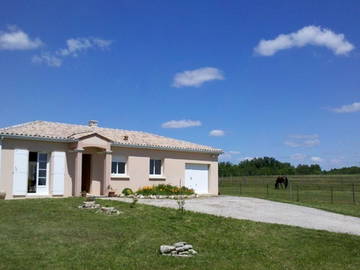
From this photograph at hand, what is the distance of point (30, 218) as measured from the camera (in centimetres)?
1448

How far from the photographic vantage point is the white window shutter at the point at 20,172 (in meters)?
21.1

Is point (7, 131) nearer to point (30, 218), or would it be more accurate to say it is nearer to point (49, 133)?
point (49, 133)

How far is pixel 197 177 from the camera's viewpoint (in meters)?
30.3

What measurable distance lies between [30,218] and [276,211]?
11.4 m

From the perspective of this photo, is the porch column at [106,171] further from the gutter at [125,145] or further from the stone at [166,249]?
the stone at [166,249]

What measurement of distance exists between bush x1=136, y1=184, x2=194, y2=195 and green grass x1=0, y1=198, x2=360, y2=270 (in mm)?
8537

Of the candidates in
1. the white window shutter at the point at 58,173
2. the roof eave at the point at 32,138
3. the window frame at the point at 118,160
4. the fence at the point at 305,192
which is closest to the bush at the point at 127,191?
the window frame at the point at 118,160

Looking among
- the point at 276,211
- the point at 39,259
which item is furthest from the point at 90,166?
the point at 39,259

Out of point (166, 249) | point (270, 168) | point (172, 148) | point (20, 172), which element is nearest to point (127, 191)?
point (172, 148)

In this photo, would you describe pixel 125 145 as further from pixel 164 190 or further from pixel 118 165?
pixel 164 190

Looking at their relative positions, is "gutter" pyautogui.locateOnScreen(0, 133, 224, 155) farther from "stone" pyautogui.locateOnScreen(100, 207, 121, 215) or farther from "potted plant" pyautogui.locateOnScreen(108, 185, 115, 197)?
"stone" pyautogui.locateOnScreen(100, 207, 121, 215)

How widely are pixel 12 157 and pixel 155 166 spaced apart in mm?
9781

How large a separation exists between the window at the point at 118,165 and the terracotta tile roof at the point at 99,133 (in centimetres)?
103

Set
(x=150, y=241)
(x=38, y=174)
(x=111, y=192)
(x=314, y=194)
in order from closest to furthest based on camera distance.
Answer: (x=150, y=241) < (x=38, y=174) < (x=111, y=192) < (x=314, y=194)
